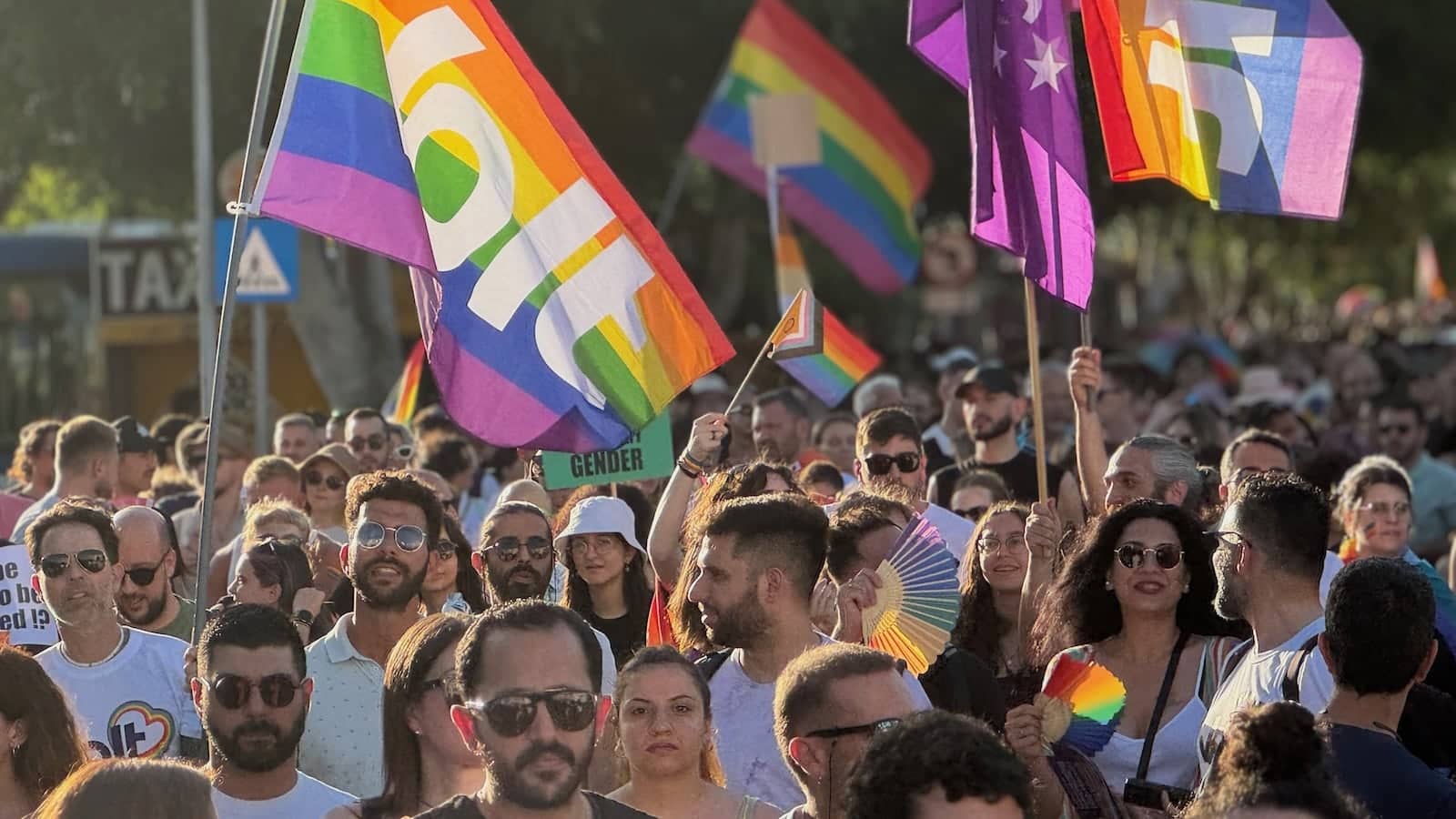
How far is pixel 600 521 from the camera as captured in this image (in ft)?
24.7

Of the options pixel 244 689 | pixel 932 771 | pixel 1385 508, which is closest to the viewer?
pixel 932 771

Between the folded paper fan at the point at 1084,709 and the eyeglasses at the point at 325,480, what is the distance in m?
4.90

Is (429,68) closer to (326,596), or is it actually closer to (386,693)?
(326,596)

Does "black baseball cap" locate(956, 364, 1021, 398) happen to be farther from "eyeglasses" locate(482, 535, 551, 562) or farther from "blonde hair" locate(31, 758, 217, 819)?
"blonde hair" locate(31, 758, 217, 819)

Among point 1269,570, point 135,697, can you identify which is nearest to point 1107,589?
point 1269,570

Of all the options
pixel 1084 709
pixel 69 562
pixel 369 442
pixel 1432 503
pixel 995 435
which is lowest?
pixel 1084 709

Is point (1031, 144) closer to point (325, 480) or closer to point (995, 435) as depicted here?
point (995, 435)

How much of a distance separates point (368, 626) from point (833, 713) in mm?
2056

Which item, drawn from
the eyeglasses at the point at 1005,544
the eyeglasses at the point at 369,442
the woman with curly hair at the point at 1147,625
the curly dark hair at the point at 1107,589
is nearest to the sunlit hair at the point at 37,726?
the woman with curly hair at the point at 1147,625

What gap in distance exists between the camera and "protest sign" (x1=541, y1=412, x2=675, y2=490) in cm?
851

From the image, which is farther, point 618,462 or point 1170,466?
point 618,462

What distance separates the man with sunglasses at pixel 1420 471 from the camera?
36.9 ft

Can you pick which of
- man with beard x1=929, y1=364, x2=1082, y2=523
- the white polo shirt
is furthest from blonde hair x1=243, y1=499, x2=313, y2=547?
man with beard x1=929, y1=364, x2=1082, y2=523

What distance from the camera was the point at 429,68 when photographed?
23.2ft
